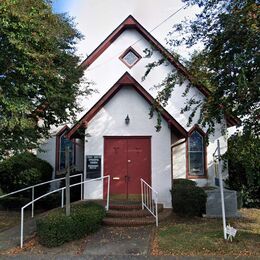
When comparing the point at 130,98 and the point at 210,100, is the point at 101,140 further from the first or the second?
the point at 210,100

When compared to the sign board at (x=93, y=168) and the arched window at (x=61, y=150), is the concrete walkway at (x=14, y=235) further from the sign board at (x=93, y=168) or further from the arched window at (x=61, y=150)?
the arched window at (x=61, y=150)

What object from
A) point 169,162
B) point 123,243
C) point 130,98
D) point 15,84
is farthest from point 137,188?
point 15,84

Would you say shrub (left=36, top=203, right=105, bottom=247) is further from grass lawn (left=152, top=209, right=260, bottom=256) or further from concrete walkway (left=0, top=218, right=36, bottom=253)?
grass lawn (left=152, top=209, right=260, bottom=256)

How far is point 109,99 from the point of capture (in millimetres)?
13359

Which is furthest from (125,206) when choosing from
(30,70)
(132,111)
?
(30,70)

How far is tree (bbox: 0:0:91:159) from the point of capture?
8.95 m

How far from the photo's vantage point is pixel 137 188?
13.1 metres

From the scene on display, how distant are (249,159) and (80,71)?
6967mm

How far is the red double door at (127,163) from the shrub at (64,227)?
3575mm

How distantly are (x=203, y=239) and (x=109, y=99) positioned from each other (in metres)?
6.94

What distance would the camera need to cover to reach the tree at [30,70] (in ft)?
29.4

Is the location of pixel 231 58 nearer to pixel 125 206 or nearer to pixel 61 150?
pixel 125 206

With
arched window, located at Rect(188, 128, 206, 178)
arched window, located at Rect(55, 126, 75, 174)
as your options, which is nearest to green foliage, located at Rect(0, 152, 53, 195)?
arched window, located at Rect(55, 126, 75, 174)

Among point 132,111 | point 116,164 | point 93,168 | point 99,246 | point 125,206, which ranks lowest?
point 99,246
